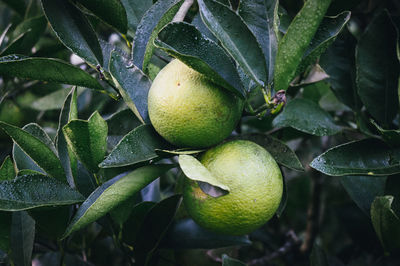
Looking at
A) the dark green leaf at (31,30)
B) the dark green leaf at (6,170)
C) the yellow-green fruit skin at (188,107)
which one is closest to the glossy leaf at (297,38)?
the yellow-green fruit skin at (188,107)

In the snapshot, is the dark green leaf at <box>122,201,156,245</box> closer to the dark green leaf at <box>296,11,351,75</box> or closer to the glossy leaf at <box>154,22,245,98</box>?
the glossy leaf at <box>154,22,245,98</box>

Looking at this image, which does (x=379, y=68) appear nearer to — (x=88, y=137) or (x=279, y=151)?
(x=279, y=151)

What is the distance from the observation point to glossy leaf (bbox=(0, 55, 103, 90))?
794 mm

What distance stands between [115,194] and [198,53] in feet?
1.07

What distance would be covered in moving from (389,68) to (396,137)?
20 centimetres

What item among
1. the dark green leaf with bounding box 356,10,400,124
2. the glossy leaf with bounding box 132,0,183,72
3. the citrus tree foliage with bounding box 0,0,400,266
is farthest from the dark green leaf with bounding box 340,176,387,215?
the glossy leaf with bounding box 132,0,183,72

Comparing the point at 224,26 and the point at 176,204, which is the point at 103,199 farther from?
the point at 224,26

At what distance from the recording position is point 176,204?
982mm

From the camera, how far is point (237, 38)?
79 centimetres

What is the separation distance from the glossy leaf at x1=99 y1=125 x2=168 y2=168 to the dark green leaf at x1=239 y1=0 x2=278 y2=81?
0.31 metres

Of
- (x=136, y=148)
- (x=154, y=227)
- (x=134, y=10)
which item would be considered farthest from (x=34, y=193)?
(x=134, y=10)

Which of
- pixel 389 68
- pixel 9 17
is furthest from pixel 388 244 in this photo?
pixel 9 17

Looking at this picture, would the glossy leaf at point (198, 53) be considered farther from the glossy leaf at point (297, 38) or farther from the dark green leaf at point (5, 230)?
the dark green leaf at point (5, 230)

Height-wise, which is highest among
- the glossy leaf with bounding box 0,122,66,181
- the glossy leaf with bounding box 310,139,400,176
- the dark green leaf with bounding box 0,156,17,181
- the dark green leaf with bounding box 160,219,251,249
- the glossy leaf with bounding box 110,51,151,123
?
the glossy leaf with bounding box 110,51,151,123
